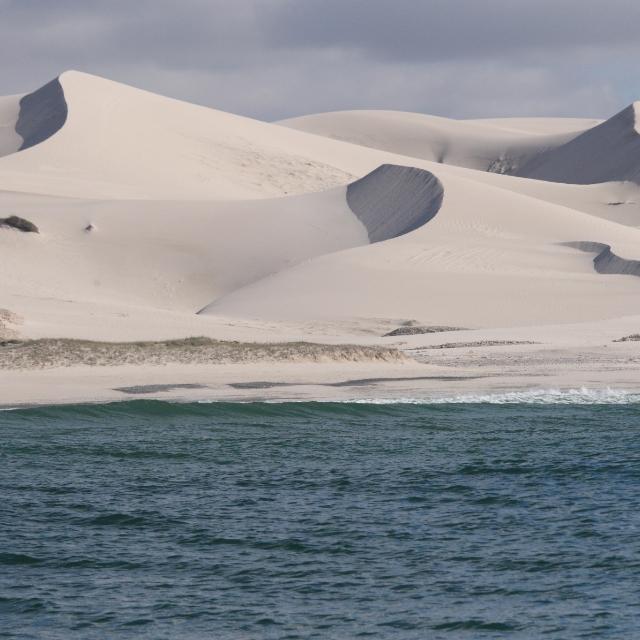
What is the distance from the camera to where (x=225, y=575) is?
483 inches

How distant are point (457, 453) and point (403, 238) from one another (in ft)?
112

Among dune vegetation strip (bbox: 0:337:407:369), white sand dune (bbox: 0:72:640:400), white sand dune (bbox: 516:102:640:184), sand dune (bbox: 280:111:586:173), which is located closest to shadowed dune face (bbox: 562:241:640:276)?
white sand dune (bbox: 0:72:640:400)

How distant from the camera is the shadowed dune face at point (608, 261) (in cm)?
4791

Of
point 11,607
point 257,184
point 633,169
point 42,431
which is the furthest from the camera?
point 633,169

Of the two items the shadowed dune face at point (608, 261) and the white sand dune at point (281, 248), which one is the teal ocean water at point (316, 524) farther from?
the shadowed dune face at point (608, 261)

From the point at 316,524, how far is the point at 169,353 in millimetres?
13180

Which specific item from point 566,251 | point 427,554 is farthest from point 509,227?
point 427,554

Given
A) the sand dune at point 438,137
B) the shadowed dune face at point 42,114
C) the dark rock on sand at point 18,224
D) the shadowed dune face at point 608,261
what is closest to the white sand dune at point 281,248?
the shadowed dune face at point 608,261

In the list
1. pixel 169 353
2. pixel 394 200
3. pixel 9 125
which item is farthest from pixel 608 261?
pixel 9 125

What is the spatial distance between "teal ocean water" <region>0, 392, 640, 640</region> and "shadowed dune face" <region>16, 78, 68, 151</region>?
69491mm

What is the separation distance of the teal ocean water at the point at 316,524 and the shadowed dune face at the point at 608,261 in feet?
89.2

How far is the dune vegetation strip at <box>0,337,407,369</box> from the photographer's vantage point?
25.7 m

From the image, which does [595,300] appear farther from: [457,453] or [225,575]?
[225,575]

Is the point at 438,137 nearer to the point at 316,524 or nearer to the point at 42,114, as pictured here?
the point at 42,114
